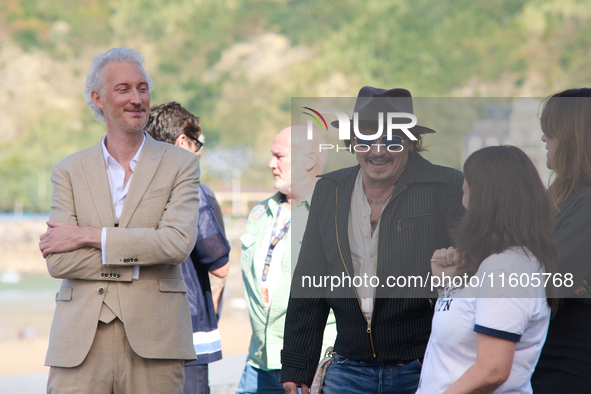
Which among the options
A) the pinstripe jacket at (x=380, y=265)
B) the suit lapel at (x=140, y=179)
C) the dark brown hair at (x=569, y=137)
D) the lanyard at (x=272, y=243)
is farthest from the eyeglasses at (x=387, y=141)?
the lanyard at (x=272, y=243)

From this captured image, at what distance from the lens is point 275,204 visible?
372 cm

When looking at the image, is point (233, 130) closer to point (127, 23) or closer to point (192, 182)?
point (127, 23)

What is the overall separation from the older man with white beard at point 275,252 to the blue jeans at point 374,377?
809 millimetres

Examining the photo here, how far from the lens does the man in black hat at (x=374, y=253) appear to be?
7.76ft

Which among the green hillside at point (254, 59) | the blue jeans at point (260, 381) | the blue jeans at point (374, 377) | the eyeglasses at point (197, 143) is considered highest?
the green hillside at point (254, 59)

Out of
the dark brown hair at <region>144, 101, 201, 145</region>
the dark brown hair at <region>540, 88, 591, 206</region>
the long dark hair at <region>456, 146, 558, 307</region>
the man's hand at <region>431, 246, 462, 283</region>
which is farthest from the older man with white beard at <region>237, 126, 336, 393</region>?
the long dark hair at <region>456, 146, 558, 307</region>

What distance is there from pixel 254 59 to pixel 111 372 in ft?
196

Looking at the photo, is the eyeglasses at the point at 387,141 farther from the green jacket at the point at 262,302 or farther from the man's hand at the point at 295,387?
the green jacket at the point at 262,302

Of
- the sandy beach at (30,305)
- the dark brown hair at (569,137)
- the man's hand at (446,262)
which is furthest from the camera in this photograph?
the sandy beach at (30,305)

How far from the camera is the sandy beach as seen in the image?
1600cm

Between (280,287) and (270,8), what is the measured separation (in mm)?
67426

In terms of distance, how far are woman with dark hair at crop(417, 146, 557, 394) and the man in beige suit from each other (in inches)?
37.9

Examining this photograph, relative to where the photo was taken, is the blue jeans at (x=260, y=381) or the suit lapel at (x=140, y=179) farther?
the blue jeans at (x=260, y=381)

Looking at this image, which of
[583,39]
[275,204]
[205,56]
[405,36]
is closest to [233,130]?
[205,56]
